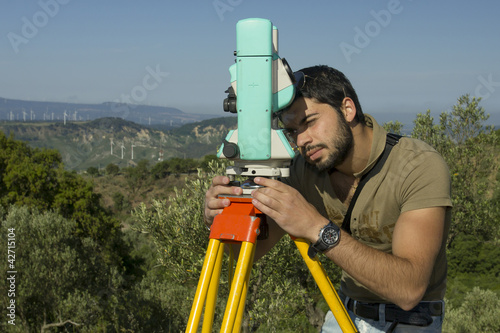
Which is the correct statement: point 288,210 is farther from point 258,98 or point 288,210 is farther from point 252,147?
point 258,98

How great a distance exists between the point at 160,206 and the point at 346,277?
8659 mm

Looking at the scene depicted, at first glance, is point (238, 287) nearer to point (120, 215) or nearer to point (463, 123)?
point (463, 123)

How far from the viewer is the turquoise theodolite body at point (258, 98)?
252cm

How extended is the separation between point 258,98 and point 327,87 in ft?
2.66

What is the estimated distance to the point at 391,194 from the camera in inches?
117

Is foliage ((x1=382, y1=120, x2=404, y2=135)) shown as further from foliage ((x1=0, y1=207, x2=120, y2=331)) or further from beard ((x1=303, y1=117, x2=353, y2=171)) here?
beard ((x1=303, y1=117, x2=353, y2=171))

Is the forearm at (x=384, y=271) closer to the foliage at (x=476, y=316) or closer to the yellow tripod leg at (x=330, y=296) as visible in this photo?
the yellow tripod leg at (x=330, y=296)

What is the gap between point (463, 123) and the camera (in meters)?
20.4

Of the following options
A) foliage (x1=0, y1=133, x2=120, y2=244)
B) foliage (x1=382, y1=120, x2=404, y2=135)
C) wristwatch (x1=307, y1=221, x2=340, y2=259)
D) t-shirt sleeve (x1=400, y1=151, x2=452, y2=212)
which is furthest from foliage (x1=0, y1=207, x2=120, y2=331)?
t-shirt sleeve (x1=400, y1=151, x2=452, y2=212)

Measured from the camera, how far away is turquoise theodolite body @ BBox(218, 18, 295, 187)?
252 centimetres

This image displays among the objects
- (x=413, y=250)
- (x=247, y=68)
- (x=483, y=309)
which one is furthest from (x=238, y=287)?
(x=483, y=309)

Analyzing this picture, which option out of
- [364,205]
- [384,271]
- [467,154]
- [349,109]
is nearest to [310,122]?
[349,109]

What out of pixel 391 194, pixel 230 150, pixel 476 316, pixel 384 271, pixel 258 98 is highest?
pixel 258 98

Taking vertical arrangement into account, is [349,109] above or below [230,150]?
above
